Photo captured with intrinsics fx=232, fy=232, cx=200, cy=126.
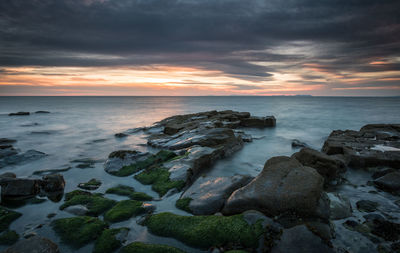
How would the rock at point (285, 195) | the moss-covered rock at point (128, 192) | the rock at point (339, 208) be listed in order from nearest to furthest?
the rock at point (285, 195) < the rock at point (339, 208) < the moss-covered rock at point (128, 192)

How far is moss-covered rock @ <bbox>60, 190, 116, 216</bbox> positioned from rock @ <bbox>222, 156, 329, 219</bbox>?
13.0 feet

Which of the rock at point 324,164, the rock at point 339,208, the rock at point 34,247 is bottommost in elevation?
the rock at point 34,247

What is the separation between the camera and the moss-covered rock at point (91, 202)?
24.6 ft

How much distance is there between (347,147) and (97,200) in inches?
535

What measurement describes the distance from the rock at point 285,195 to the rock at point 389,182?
4129 mm

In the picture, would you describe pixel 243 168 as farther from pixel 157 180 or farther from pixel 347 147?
pixel 347 147

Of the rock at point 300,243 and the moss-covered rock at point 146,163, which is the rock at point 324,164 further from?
the moss-covered rock at point 146,163

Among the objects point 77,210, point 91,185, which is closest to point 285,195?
point 77,210

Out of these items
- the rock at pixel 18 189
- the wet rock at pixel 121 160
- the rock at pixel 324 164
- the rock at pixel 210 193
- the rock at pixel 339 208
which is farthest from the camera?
the wet rock at pixel 121 160

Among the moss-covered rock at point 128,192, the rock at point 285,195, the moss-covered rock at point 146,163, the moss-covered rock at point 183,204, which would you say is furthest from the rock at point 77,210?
the rock at point 285,195

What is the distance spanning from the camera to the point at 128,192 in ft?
29.7

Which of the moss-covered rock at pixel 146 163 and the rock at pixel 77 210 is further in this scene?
the moss-covered rock at pixel 146 163

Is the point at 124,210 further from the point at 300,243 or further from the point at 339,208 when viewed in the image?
the point at 339,208

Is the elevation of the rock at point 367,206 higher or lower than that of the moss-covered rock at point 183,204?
higher
